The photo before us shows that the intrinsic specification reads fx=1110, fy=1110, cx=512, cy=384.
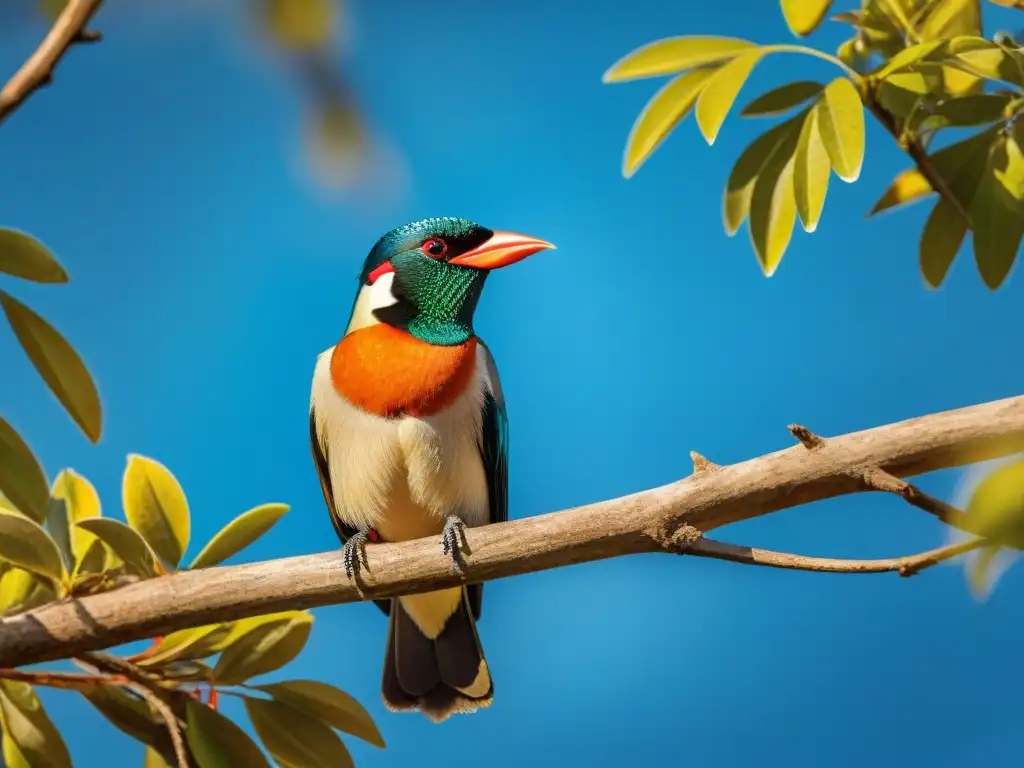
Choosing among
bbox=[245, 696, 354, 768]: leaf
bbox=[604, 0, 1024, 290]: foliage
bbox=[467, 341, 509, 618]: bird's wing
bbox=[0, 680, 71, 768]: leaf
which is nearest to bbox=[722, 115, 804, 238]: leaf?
bbox=[604, 0, 1024, 290]: foliage

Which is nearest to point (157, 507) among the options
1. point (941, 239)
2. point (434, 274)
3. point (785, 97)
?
point (434, 274)

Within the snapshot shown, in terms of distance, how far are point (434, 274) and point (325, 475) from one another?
578 millimetres

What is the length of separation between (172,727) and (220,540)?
34 cm

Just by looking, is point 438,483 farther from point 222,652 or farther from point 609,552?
point 609,552

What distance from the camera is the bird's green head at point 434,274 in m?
2.68

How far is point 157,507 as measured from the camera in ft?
6.81

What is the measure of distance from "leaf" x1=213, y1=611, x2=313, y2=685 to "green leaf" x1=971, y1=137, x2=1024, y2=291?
4.44 feet

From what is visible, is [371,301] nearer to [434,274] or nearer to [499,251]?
[434,274]

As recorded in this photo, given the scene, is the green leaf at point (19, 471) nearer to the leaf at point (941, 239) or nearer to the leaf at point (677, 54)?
the leaf at point (677, 54)

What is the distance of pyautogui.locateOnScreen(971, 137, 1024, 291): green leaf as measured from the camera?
1.79 metres

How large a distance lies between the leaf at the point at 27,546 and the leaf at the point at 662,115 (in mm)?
1134

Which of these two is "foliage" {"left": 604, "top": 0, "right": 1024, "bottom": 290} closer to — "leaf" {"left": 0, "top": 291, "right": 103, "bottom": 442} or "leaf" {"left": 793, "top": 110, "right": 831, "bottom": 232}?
"leaf" {"left": 793, "top": 110, "right": 831, "bottom": 232}

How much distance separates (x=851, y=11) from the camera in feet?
6.73

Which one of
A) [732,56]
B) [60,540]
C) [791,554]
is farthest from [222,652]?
[732,56]
